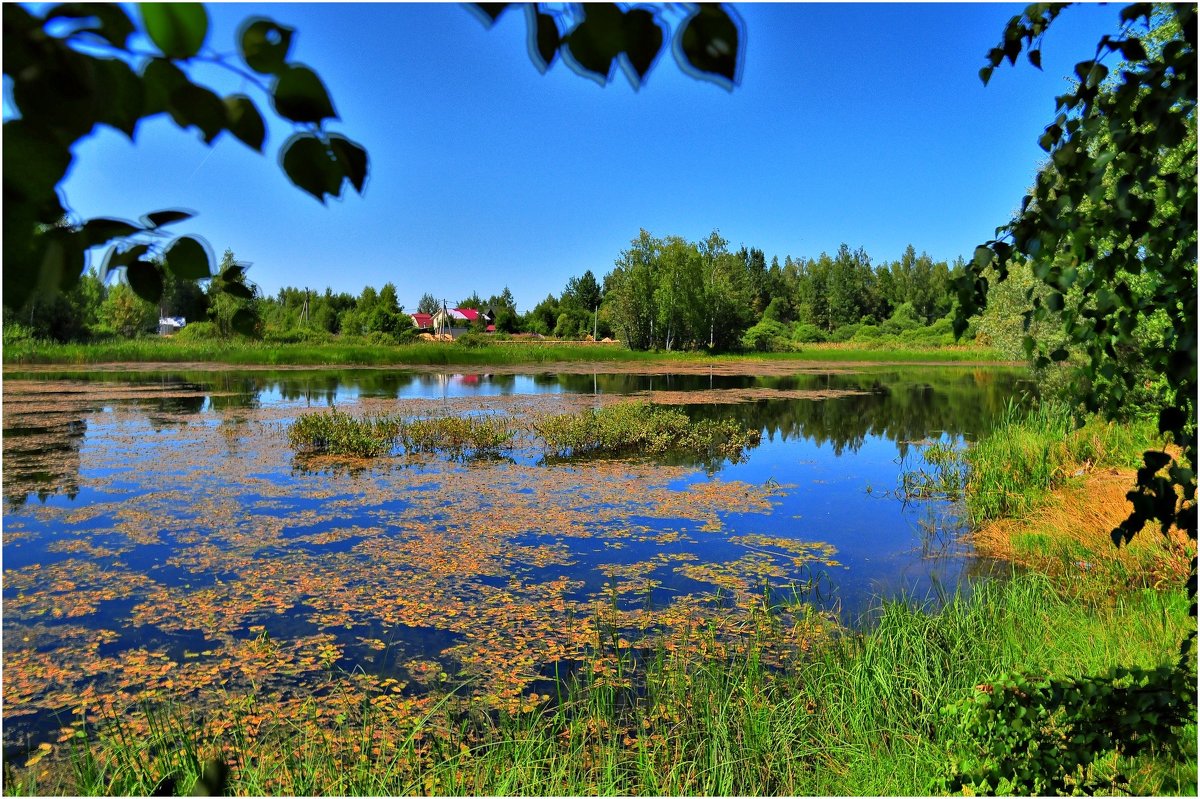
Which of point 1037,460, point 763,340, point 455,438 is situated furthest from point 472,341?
point 1037,460

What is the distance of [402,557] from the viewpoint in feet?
19.9

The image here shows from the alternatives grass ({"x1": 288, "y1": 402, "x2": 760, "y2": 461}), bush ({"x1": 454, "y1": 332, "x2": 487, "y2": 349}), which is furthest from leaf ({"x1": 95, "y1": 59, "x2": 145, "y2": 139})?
bush ({"x1": 454, "y1": 332, "x2": 487, "y2": 349})

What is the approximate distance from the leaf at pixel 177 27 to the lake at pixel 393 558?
11.7 feet

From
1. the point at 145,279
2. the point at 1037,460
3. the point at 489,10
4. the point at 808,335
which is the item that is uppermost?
the point at 808,335

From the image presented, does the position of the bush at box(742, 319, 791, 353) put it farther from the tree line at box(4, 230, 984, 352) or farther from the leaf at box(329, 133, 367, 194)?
the leaf at box(329, 133, 367, 194)

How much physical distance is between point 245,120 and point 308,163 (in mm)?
61

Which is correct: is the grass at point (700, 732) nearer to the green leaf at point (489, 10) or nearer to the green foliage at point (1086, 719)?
the green foliage at point (1086, 719)

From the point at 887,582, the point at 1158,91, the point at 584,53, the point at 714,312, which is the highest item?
the point at 714,312

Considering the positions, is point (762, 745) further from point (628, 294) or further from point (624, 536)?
point (628, 294)

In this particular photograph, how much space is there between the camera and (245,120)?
2.15 ft

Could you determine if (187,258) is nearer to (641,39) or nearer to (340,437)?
(641,39)

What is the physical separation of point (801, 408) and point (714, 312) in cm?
3234

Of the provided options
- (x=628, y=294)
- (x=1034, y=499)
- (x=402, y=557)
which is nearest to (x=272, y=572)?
(x=402, y=557)

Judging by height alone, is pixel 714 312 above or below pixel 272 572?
above
